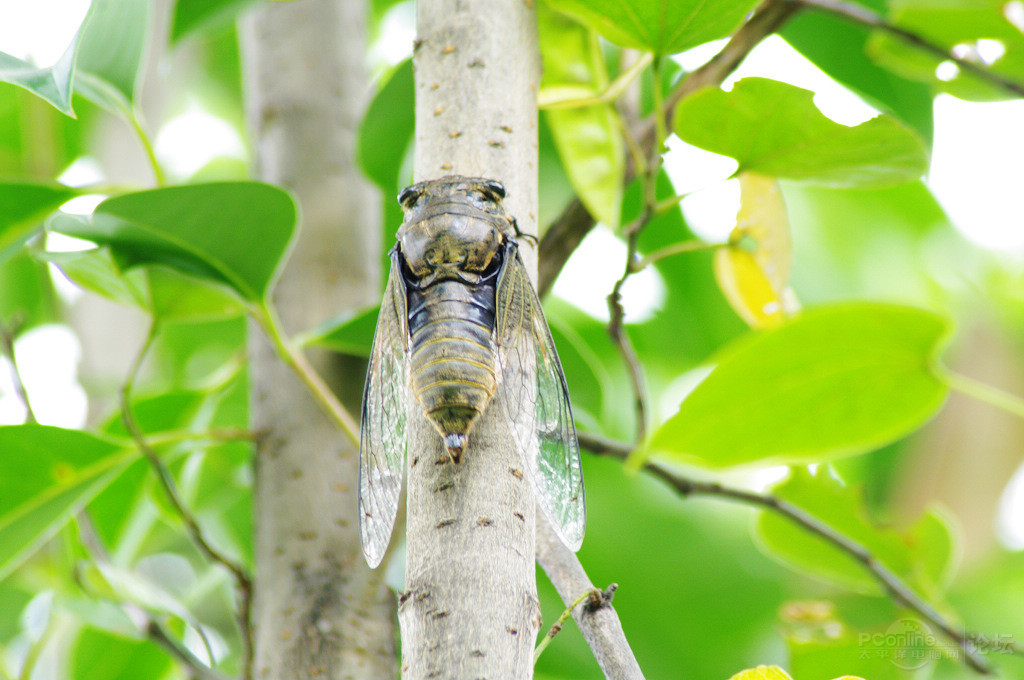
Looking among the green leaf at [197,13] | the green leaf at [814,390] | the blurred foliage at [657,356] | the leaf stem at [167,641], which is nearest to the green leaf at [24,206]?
the blurred foliage at [657,356]

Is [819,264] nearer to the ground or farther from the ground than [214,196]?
farther from the ground

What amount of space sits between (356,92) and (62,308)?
2.78 ft

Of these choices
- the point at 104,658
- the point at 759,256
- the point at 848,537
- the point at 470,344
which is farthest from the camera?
the point at 104,658

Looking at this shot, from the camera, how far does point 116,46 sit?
2.57 feet

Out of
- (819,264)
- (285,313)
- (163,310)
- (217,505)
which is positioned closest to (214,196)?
(163,310)

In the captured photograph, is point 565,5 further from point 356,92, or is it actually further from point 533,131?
point 356,92

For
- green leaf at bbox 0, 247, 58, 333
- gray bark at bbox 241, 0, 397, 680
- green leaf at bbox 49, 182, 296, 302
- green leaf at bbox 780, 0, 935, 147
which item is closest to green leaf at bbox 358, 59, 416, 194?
gray bark at bbox 241, 0, 397, 680

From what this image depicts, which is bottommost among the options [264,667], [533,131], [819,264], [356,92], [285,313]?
[264,667]

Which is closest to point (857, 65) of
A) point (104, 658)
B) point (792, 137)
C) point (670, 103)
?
point (670, 103)

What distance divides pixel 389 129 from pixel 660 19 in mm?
393

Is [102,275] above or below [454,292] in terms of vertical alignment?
above

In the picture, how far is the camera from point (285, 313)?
967mm

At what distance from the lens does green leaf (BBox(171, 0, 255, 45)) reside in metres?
0.93

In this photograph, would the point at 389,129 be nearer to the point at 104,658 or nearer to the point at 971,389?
the point at 971,389
